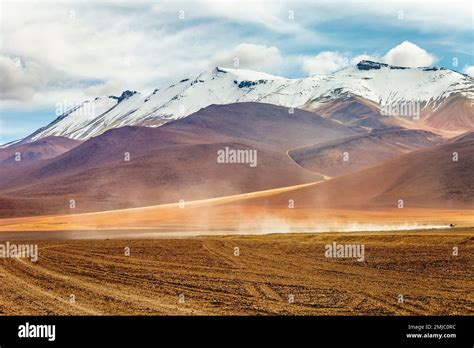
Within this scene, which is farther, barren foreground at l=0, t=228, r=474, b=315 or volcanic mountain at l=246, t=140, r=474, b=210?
volcanic mountain at l=246, t=140, r=474, b=210

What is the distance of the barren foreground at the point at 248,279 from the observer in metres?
21.0

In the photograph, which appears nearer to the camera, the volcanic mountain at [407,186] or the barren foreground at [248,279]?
the barren foreground at [248,279]

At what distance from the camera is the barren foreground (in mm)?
20953

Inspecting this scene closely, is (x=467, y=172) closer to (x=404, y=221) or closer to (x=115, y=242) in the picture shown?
(x=404, y=221)

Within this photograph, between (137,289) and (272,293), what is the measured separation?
5.63 m

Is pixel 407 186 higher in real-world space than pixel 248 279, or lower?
higher

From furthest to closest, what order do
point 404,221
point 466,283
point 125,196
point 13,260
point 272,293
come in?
point 125,196, point 404,221, point 13,260, point 466,283, point 272,293

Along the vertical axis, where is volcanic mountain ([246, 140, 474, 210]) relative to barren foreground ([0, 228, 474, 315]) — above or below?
above

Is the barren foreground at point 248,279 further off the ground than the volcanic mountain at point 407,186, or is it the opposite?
the volcanic mountain at point 407,186

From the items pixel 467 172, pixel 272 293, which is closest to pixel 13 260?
pixel 272 293

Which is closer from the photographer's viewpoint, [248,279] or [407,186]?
[248,279]

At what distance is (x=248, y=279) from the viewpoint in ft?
90.5

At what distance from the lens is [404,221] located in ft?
230
